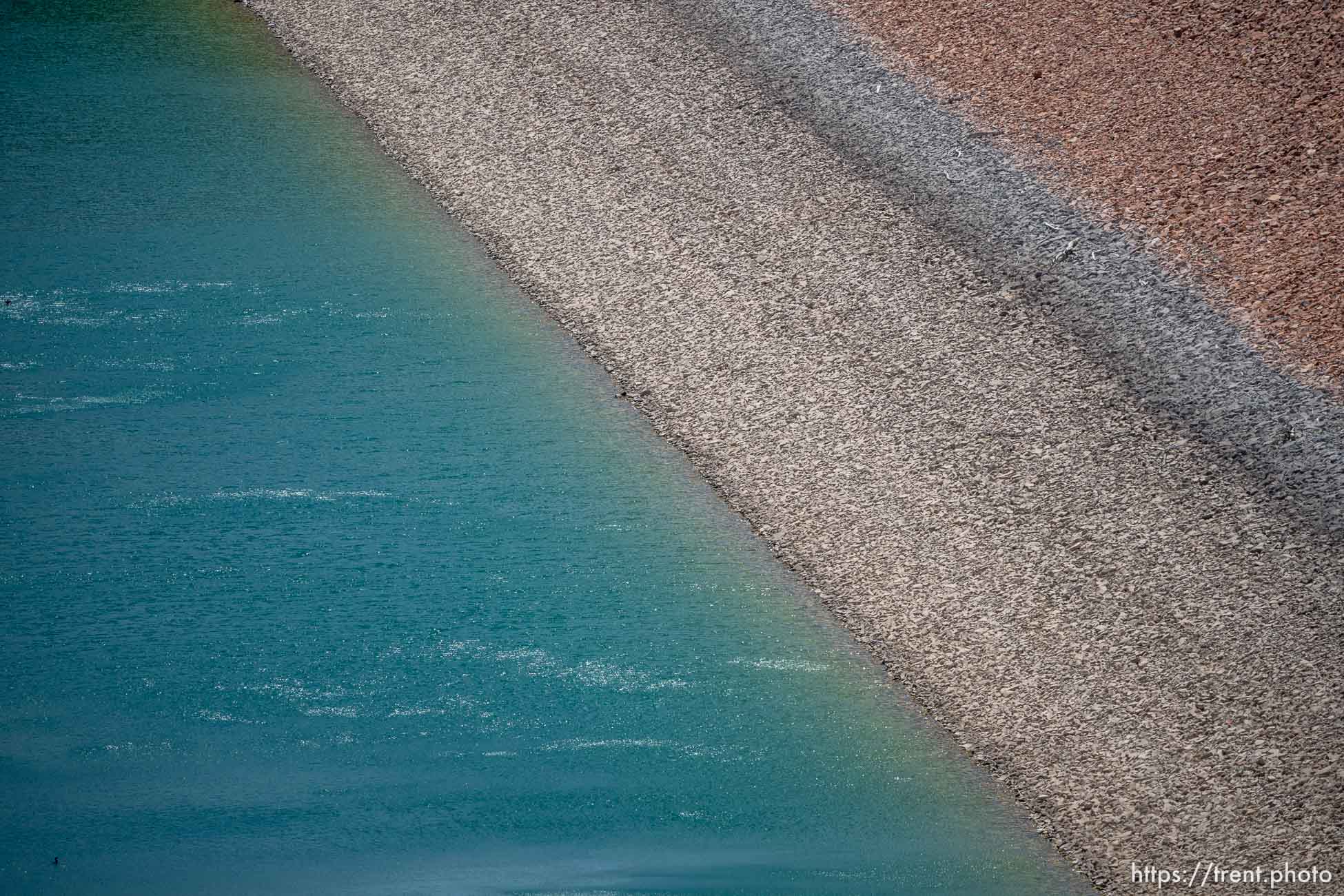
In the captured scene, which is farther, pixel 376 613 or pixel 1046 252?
pixel 1046 252

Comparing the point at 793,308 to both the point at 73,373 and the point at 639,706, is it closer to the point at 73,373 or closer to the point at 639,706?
the point at 639,706

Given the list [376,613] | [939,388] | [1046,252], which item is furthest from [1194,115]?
[376,613]

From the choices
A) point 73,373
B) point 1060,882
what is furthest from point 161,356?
point 1060,882

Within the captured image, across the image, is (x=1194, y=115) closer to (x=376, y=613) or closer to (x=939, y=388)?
(x=939, y=388)

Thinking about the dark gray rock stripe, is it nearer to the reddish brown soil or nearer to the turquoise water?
the reddish brown soil

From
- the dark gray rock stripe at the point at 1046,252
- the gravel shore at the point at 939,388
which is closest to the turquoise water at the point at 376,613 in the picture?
the gravel shore at the point at 939,388
